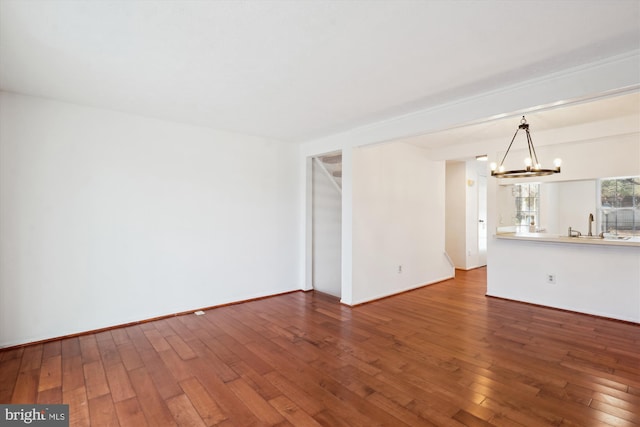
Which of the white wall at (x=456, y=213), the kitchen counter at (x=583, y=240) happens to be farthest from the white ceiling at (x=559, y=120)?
the white wall at (x=456, y=213)

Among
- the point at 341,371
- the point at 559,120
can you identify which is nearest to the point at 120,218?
the point at 341,371

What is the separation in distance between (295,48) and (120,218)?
285 centimetres

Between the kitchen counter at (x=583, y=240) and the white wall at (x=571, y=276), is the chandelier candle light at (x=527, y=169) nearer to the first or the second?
the kitchen counter at (x=583, y=240)

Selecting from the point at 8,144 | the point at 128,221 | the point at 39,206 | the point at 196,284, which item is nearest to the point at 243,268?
the point at 196,284

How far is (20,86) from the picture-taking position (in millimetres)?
2814

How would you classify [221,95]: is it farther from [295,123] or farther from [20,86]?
[20,86]

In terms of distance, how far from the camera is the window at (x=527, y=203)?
509cm

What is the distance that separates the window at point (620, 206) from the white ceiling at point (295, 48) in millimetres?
2816

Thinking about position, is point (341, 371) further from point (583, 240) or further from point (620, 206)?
point (620, 206)

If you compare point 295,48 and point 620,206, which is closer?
point 295,48

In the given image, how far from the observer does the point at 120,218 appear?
352 cm

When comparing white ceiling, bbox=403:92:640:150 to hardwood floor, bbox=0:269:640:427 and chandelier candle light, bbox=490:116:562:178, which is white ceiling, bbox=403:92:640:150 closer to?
chandelier candle light, bbox=490:116:562:178

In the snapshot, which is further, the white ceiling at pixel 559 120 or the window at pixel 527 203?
the window at pixel 527 203

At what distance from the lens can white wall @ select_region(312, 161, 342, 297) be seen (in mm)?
5348
